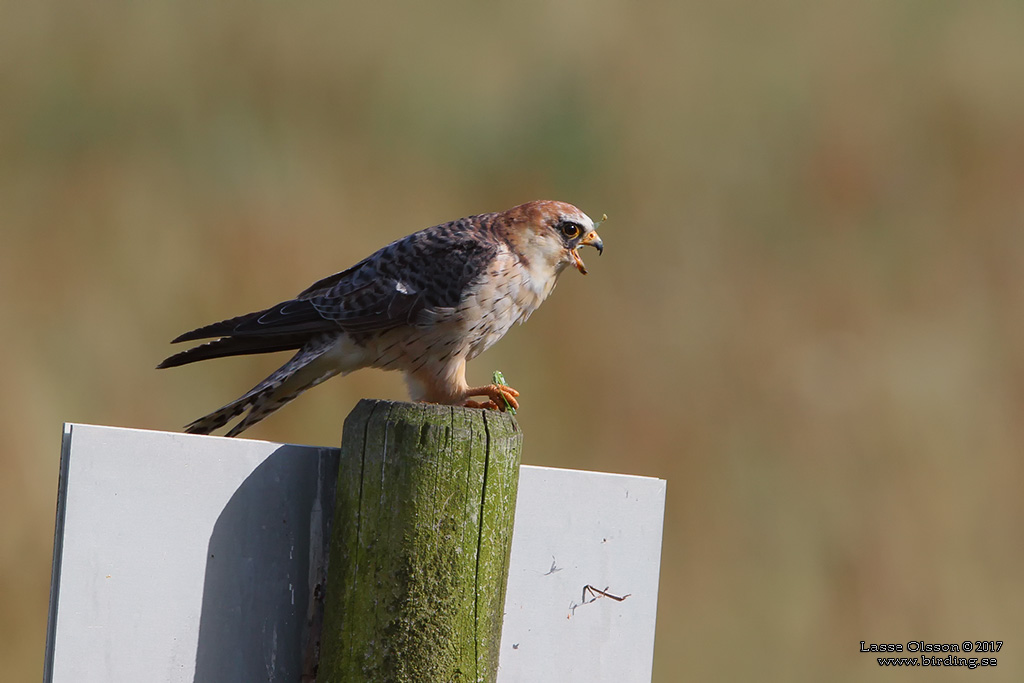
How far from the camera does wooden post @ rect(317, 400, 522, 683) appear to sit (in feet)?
5.65

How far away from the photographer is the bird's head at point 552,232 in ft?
11.9

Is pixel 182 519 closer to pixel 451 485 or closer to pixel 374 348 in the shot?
pixel 451 485

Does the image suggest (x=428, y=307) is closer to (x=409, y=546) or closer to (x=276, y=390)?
(x=276, y=390)

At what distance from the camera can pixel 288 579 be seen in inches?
70.4

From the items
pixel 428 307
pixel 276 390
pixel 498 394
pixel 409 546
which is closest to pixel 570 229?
pixel 428 307

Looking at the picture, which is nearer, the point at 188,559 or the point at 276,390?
the point at 188,559

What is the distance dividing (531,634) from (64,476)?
0.98 meters

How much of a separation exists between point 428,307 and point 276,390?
0.61 metres

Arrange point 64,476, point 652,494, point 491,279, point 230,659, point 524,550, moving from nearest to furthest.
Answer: point 64,476, point 230,659, point 524,550, point 652,494, point 491,279

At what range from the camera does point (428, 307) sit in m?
3.49

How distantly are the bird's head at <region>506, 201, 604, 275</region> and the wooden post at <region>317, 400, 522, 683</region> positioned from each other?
1.89 m

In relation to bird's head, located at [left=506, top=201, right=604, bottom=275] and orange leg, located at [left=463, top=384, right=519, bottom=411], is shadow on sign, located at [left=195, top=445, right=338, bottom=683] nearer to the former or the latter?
orange leg, located at [left=463, top=384, right=519, bottom=411]

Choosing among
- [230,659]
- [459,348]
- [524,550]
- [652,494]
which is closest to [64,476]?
[230,659]

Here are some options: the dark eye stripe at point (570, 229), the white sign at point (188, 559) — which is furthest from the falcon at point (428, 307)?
the white sign at point (188, 559)
